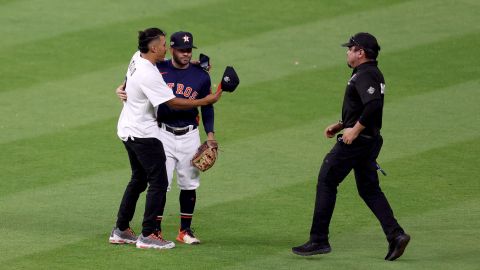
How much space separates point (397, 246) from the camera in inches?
335

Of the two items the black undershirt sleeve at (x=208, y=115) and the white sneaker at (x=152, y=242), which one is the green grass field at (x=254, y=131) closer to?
the white sneaker at (x=152, y=242)

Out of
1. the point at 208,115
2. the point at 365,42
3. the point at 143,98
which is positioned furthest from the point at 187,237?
the point at 365,42

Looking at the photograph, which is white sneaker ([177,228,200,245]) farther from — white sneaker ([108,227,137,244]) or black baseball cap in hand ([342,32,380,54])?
black baseball cap in hand ([342,32,380,54])

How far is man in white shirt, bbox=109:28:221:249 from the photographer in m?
8.70

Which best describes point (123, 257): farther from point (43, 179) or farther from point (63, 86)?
point (63, 86)

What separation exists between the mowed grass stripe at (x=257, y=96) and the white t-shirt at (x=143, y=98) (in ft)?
11.8

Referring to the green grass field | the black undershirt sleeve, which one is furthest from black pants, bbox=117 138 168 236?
the black undershirt sleeve

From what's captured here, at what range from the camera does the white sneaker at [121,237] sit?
9062mm

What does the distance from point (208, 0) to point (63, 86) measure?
3.56 m

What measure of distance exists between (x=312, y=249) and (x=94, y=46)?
7.17 meters

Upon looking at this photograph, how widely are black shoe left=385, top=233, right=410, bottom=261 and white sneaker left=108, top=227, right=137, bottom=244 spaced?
2129mm

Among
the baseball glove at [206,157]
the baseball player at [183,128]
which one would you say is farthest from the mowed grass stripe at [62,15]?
the baseball glove at [206,157]

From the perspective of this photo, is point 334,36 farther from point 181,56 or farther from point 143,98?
point 143,98

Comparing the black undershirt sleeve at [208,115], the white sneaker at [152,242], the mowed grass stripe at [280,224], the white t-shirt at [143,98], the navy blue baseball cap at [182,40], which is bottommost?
the mowed grass stripe at [280,224]
